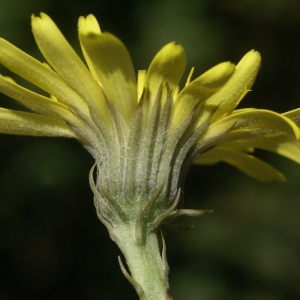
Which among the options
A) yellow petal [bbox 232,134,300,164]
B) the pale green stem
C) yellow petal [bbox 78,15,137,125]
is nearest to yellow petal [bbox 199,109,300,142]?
yellow petal [bbox 232,134,300,164]

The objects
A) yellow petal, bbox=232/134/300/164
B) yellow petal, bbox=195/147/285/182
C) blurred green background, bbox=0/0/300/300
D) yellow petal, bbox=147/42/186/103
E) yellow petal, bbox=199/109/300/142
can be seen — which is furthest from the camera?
blurred green background, bbox=0/0/300/300

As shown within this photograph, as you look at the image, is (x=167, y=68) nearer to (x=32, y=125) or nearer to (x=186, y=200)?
(x=32, y=125)

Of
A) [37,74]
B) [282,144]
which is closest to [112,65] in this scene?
[37,74]

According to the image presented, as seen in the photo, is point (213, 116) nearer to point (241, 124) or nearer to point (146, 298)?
point (241, 124)

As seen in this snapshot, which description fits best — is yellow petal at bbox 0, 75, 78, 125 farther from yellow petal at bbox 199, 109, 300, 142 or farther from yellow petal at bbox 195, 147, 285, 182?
yellow petal at bbox 195, 147, 285, 182

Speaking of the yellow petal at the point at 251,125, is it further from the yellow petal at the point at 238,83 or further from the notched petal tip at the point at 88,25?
the notched petal tip at the point at 88,25

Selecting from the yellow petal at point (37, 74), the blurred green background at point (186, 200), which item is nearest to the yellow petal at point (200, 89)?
the yellow petal at point (37, 74)
